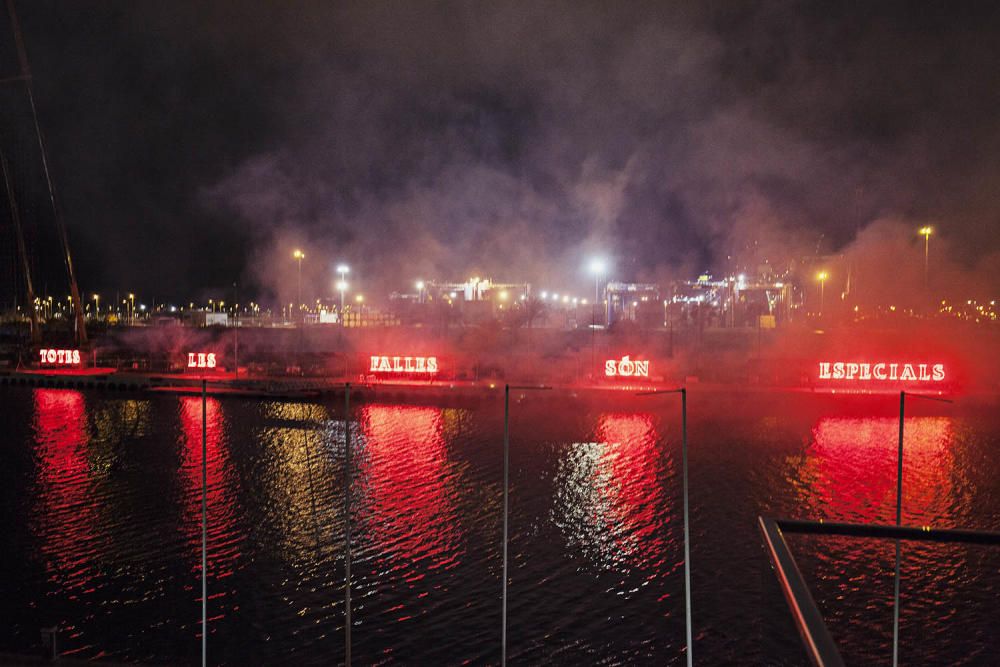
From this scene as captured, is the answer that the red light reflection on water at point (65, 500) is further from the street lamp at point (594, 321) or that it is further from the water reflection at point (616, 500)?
Result: the street lamp at point (594, 321)

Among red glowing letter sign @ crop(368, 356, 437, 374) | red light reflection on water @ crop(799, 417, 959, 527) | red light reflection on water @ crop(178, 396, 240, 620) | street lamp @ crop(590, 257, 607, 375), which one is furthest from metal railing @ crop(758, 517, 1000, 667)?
red glowing letter sign @ crop(368, 356, 437, 374)

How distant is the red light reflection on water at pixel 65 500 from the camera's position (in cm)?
1029

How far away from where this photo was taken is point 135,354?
33.3 m

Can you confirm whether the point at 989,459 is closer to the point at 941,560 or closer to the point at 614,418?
the point at 941,560

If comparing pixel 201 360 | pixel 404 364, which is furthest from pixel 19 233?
pixel 404 364

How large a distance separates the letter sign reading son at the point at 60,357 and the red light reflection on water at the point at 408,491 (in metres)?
17.4

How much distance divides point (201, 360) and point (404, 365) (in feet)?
30.8

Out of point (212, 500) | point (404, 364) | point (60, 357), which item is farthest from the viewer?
point (60, 357)

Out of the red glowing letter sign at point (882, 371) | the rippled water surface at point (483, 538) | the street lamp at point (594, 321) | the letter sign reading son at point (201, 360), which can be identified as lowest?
the rippled water surface at point (483, 538)

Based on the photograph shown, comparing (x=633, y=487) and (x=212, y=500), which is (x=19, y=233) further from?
(x=633, y=487)

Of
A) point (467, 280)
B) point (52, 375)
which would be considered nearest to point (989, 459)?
point (52, 375)

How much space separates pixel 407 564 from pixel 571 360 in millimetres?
19376

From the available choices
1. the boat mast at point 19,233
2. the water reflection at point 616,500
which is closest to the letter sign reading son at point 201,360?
the boat mast at point 19,233

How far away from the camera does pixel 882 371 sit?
23.4 metres
